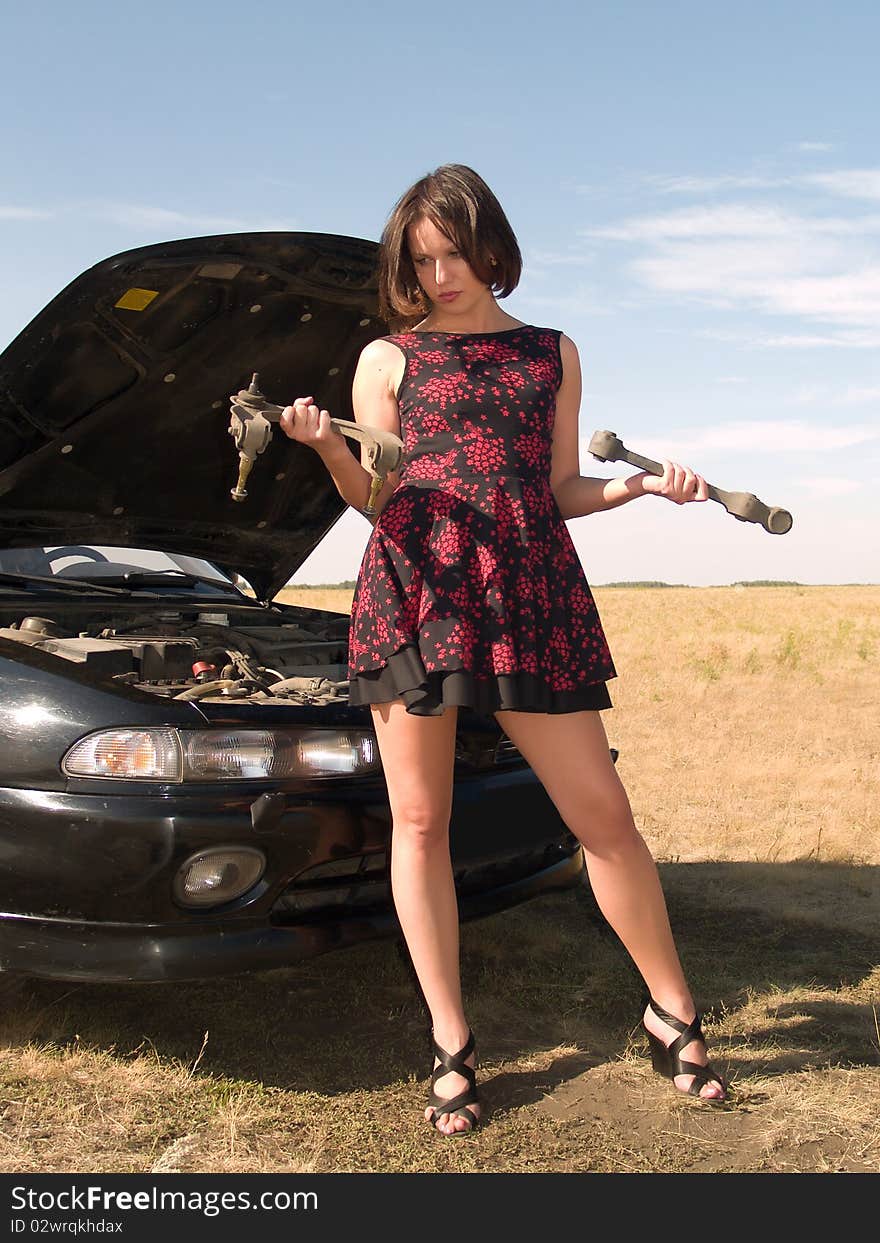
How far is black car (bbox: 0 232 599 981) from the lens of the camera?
250 cm

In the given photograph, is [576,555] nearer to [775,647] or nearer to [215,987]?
[215,987]

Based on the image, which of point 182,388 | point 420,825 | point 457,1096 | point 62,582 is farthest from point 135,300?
point 457,1096

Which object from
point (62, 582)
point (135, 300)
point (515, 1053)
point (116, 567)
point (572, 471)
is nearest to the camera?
point (572, 471)

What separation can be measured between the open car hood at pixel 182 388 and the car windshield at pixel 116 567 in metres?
0.07

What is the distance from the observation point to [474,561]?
2396 mm

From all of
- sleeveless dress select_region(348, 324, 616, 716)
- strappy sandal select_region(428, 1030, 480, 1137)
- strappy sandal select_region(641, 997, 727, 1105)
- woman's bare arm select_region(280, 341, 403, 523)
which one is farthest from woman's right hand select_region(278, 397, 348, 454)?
strappy sandal select_region(641, 997, 727, 1105)

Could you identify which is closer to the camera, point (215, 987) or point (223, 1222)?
point (223, 1222)

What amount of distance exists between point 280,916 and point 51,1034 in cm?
79

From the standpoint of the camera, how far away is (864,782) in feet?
22.4

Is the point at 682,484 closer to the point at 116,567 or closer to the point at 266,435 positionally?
the point at 266,435

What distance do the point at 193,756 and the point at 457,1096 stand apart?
0.94 meters

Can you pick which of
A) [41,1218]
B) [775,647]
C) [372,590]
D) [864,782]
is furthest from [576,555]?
[775,647]

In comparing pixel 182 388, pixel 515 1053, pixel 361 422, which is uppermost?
pixel 182 388

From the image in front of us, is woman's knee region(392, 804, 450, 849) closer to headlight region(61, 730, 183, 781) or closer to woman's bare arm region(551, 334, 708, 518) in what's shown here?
headlight region(61, 730, 183, 781)
